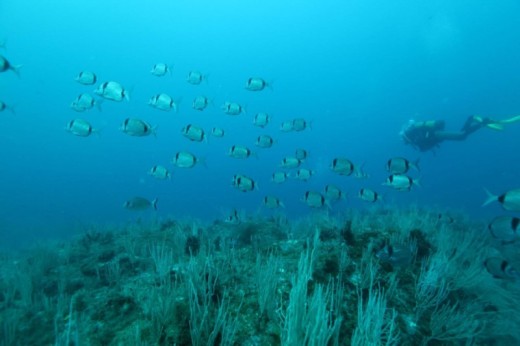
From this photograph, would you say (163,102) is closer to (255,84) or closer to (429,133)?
(255,84)

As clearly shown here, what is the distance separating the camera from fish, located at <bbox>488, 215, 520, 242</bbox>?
16.9ft

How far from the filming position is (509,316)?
18.3 feet

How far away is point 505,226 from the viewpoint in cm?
529

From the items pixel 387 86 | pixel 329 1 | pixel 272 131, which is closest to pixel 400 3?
pixel 329 1

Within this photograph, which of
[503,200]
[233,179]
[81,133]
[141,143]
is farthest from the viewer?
[141,143]

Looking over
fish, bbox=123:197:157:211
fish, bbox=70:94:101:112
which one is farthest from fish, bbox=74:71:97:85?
fish, bbox=123:197:157:211

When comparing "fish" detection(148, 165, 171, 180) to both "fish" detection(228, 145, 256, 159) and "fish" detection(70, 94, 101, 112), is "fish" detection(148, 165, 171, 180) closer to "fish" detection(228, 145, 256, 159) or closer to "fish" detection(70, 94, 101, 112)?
"fish" detection(228, 145, 256, 159)

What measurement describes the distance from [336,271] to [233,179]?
3.81 meters

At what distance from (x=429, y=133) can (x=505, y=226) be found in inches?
695

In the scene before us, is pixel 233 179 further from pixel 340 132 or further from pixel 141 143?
pixel 340 132

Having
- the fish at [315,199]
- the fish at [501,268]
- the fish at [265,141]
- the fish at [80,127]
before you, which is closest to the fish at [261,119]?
the fish at [265,141]

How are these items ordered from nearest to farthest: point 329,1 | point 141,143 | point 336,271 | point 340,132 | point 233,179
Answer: point 336,271 → point 233,179 → point 141,143 → point 329,1 → point 340,132

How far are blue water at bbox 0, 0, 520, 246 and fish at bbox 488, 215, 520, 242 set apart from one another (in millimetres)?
98913

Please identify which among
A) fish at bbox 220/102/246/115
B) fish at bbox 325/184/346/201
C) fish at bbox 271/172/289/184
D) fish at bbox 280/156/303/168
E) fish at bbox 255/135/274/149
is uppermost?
fish at bbox 220/102/246/115
